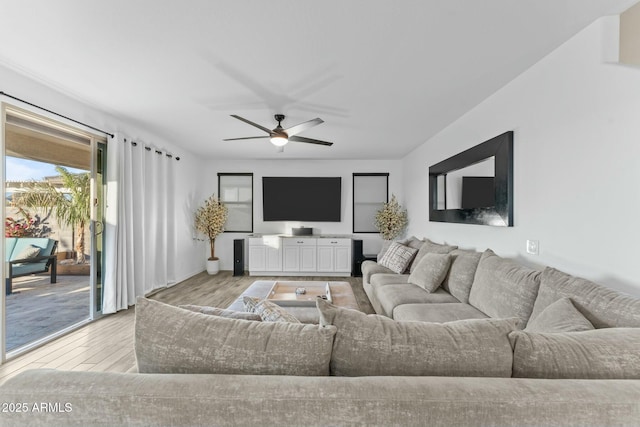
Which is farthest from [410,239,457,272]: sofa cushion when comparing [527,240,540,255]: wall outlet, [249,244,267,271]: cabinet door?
[249,244,267,271]: cabinet door

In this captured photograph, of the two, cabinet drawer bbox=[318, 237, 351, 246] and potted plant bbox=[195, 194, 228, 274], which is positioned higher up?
potted plant bbox=[195, 194, 228, 274]

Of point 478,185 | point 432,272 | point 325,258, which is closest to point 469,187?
point 478,185

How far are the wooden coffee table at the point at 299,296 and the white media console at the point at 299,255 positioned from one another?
209cm

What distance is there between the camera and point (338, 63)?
2336 millimetres

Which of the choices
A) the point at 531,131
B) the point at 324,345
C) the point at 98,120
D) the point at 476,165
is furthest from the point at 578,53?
the point at 98,120

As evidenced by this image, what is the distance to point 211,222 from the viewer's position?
5.92 meters

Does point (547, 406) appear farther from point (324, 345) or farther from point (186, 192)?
point (186, 192)

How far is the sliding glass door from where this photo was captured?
267 cm

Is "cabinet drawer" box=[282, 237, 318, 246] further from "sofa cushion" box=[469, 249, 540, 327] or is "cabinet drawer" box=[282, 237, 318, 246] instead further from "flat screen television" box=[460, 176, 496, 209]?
"sofa cushion" box=[469, 249, 540, 327]

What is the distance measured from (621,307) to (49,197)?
482cm

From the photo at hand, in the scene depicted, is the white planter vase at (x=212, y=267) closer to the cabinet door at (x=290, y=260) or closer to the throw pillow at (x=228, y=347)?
the cabinet door at (x=290, y=260)

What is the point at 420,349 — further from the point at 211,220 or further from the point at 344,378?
the point at 211,220

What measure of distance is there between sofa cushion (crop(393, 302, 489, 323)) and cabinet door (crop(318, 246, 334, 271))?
3.32m

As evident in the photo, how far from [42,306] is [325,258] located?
424 cm
